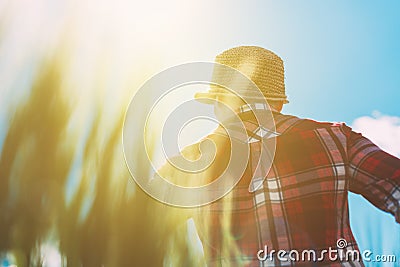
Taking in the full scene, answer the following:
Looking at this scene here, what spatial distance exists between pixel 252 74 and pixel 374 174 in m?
0.39

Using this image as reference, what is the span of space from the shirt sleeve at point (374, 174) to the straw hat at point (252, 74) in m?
0.24

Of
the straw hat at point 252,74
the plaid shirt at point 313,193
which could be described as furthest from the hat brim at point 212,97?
the plaid shirt at point 313,193

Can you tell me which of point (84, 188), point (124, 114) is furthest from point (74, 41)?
point (84, 188)

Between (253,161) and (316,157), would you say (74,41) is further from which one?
(316,157)

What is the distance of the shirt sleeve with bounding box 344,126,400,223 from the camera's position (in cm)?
92

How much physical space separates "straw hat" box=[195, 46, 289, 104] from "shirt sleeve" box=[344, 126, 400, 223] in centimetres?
24

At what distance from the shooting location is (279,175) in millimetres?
986

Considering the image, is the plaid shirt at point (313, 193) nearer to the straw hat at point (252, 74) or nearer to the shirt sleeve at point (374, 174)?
the shirt sleeve at point (374, 174)

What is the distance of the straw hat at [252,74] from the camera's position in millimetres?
1078

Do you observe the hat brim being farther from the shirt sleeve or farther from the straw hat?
the shirt sleeve

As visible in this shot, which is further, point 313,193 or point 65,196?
point 65,196

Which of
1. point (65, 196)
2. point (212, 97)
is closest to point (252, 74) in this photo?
point (212, 97)

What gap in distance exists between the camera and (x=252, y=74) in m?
1.10

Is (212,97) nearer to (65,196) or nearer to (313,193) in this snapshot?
(313,193)
